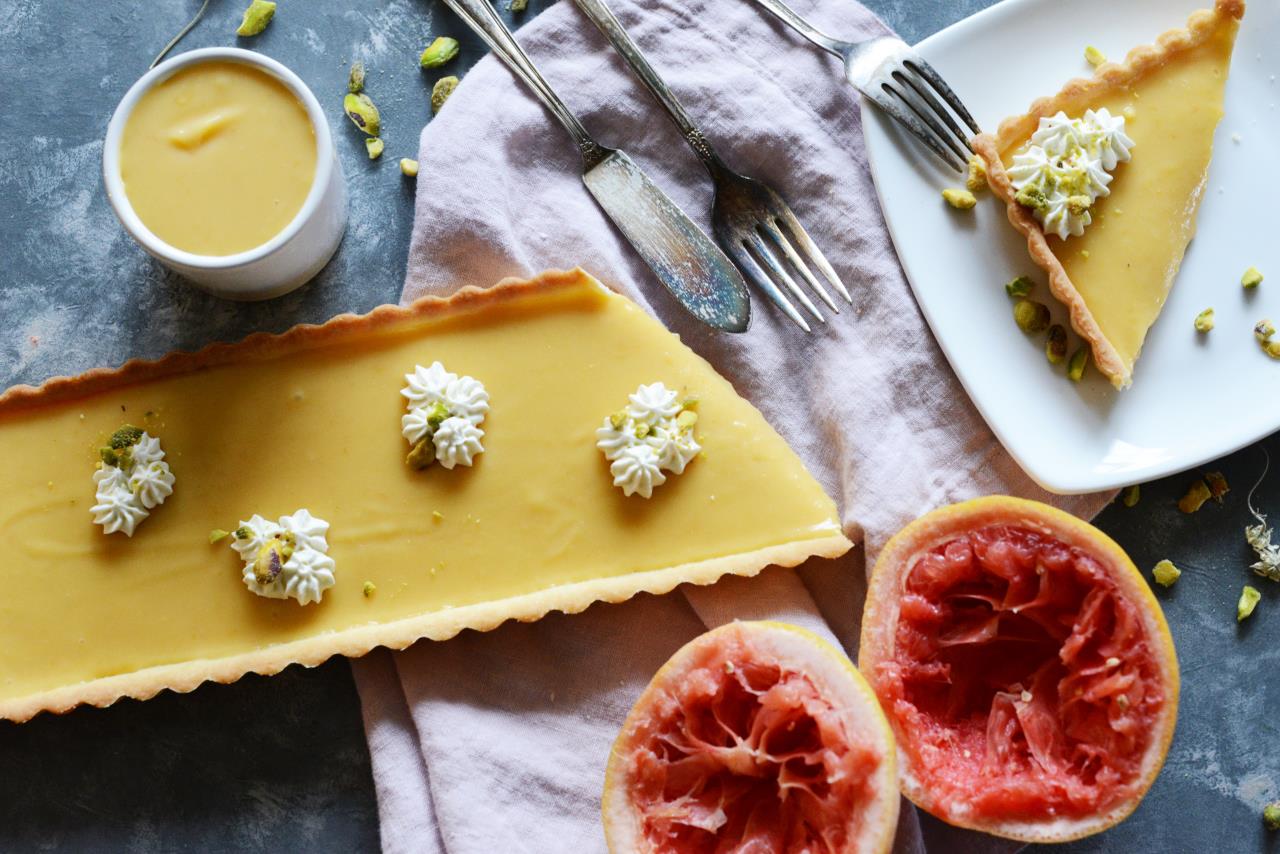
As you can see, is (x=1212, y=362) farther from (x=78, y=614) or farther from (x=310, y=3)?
(x=78, y=614)

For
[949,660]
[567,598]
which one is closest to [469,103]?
[567,598]

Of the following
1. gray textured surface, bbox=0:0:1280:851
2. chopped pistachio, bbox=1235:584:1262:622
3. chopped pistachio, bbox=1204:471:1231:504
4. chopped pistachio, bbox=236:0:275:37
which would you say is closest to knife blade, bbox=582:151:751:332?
gray textured surface, bbox=0:0:1280:851

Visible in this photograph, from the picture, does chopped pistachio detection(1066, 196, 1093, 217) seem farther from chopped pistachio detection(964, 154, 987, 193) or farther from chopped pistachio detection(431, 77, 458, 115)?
chopped pistachio detection(431, 77, 458, 115)

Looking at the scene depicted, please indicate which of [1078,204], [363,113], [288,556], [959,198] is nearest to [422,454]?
[288,556]

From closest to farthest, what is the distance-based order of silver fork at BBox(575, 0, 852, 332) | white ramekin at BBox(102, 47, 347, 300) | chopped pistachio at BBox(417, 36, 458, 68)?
white ramekin at BBox(102, 47, 347, 300) → silver fork at BBox(575, 0, 852, 332) → chopped pistachio at BBox(417, 36, 458, 68)

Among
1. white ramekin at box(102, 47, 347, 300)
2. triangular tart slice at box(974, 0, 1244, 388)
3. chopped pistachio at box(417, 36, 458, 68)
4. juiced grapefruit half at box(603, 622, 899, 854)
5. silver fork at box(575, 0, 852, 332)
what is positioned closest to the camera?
juiced grapefruit half at box(603, 622, 899, 854)

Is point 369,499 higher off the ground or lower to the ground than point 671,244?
lower

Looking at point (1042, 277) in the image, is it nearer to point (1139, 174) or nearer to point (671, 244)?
point (1139, 174)
